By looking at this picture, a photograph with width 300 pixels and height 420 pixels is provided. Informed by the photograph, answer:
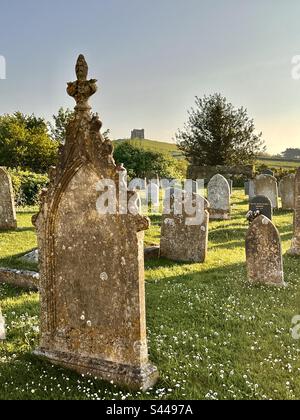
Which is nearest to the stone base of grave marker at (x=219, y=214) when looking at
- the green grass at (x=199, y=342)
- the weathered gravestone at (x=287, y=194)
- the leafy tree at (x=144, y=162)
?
the weathered gravestone at (x=287, y=194)

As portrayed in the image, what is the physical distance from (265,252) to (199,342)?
351cm

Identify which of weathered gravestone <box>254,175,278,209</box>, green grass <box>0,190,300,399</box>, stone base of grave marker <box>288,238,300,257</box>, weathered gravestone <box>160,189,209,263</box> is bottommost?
green grass <box>0,190,300,399</box>

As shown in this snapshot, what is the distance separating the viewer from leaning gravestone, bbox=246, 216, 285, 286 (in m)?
8.66

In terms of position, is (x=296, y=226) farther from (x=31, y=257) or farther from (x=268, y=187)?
(x=268, y=187)

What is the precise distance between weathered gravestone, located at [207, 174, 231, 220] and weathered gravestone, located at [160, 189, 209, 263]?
721 cm

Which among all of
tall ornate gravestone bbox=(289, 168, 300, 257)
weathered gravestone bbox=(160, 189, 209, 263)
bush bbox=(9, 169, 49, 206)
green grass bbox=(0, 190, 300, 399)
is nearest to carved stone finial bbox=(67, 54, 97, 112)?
green grass bbox=(0, 190, 300, 399)

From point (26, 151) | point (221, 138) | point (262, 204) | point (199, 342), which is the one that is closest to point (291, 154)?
point (221, 138)

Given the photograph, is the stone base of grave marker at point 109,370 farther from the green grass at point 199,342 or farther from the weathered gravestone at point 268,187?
the weathered gravestone at point 268,187

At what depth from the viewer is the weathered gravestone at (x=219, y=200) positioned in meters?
18.2

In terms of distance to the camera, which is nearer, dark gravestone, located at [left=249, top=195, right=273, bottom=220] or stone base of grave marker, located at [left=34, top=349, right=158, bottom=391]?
stone base of grave marker, located at [left=34, top=349, right=158, bottom=391]

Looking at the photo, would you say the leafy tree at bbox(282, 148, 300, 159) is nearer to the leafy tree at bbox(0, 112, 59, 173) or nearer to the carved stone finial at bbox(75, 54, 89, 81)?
the leafy tree at bbox(0, 112, 59, 173)

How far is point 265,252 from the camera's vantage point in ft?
28.9

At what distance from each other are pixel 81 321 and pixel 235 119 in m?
40.2

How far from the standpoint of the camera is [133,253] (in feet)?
15.5
